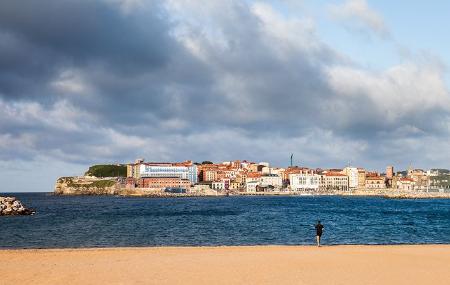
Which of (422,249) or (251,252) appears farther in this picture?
(422,249)

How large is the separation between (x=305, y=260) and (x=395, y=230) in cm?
3208

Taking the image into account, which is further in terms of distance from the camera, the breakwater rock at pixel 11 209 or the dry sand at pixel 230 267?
the breakwater rock at pixel 11 209

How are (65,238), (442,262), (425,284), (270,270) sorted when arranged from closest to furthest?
(425,284) → (270,270) → (442,262) → (65,238)

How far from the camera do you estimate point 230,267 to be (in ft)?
75.8

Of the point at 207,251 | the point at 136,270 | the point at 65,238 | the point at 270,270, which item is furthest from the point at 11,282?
the point at 65,238

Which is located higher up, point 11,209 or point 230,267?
point 11,209

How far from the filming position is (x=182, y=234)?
162 feet

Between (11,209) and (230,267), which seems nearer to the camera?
(230,267)

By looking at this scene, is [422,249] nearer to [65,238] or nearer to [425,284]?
[425,284]

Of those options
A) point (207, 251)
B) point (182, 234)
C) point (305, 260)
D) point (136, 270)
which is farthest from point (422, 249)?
point (182, 234)

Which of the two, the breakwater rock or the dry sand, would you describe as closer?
the dry sand

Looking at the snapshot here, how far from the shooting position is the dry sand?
787 inches

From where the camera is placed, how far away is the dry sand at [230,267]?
1998 centimetres

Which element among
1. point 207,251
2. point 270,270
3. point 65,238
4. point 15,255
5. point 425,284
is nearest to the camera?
point 425,284
